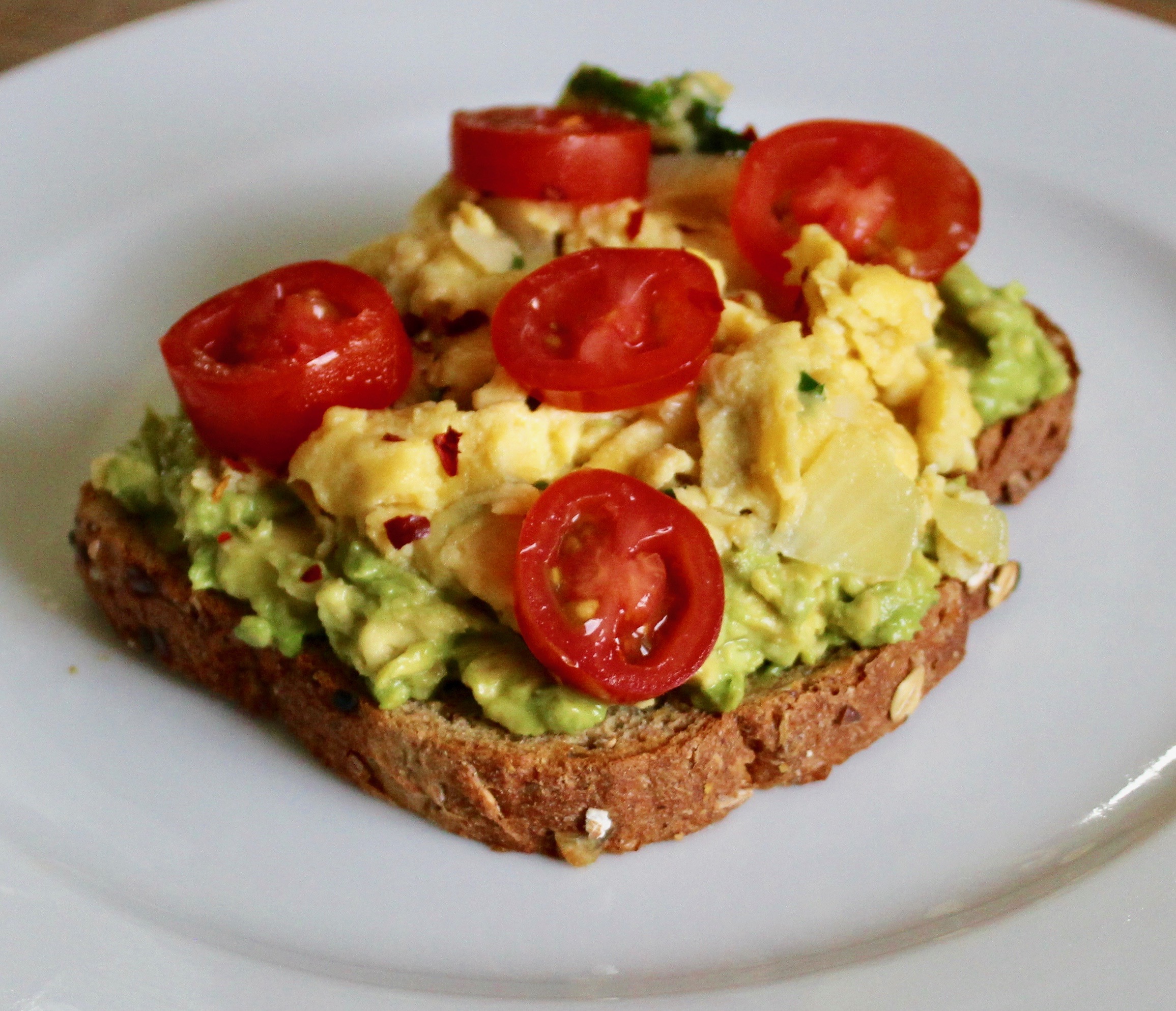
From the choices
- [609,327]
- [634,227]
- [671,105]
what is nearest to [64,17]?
[671,105]

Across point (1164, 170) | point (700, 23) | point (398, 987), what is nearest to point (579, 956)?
point (398, 987)

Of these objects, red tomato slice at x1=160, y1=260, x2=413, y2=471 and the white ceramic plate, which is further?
red tomato slice at x1=160, y1=260, x2=413, y2=471

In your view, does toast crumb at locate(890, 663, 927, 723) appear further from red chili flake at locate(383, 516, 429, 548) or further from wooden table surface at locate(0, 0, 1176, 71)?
wooden table surface at locate(0, 0, 1176, 71)

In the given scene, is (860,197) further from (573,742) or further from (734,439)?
(573,742)

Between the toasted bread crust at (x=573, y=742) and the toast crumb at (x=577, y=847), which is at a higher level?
the toasted bread crust at (x=573, y=742)

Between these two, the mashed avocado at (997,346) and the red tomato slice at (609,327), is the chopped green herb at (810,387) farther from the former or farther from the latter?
the mashed avocado at (997,346)

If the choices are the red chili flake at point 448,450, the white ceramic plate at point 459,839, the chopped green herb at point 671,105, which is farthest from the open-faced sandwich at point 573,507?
the chopped green herb at point 671,105

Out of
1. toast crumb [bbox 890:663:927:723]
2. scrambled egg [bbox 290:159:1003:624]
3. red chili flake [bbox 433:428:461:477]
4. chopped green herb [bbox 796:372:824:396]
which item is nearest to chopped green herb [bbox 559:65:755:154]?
scrambled egg [bbox 290:159:1003:624]
